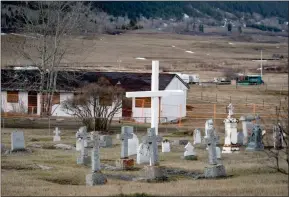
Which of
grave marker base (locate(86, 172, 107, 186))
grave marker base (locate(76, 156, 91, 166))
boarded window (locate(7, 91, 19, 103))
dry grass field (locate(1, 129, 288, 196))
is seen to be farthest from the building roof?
grave marker base (locate(86, 172, 107, 186))

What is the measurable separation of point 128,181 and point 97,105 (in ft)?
73.5

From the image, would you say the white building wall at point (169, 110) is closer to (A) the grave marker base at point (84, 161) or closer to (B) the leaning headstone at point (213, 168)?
(A) the grave marker base at point (84, 161)

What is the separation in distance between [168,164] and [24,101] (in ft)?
97.8

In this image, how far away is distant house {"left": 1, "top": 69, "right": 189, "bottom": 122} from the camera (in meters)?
44.3

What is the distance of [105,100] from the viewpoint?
39875 millimetres

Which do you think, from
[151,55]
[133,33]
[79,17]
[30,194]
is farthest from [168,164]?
[133,33]

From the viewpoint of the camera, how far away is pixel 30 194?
1420 cm

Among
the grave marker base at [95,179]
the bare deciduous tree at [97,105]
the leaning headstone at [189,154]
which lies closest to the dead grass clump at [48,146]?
the leaning headstone at [189,154]

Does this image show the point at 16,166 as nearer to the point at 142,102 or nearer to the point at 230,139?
the point at 230,139

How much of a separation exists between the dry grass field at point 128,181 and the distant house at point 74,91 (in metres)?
22.1

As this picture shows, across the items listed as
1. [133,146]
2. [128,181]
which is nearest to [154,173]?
[128,181]

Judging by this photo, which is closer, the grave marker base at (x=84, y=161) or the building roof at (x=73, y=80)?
the grave marker base at (x=84, y=161)

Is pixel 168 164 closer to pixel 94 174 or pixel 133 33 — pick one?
pixel 94 174

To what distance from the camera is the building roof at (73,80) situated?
153 feet
